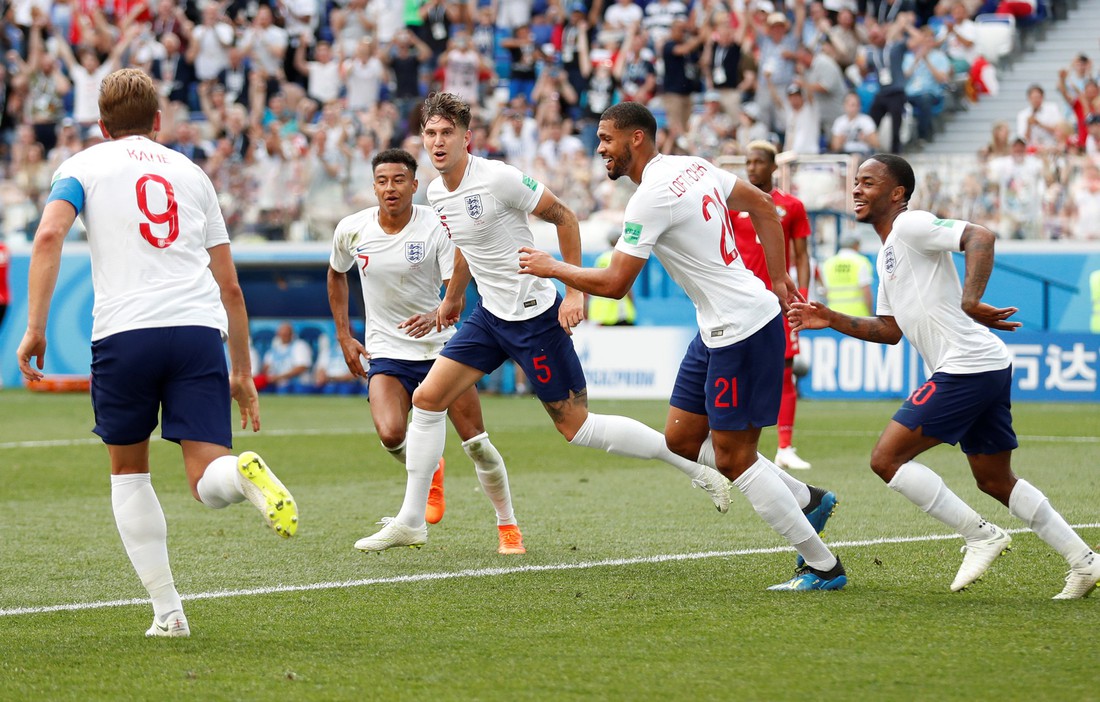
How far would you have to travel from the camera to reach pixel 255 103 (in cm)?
2655

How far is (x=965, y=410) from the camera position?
648cm

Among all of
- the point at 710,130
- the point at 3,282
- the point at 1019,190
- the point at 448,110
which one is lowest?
the point at 3,282

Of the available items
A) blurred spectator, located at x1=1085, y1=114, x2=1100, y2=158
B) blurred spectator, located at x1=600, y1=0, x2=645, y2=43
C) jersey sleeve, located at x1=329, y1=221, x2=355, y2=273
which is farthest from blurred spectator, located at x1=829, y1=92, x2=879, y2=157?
jersey sleeve, located at x1=329, y1=221, x2=355, y2=273

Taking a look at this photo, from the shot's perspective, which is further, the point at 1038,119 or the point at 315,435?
the point at 1038,119

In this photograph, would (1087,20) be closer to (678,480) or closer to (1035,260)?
(1035,260)

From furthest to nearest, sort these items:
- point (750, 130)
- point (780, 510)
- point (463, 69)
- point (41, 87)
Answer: point (41, 87) < point (463, 69) < point (750, 130) < point (780, 510)

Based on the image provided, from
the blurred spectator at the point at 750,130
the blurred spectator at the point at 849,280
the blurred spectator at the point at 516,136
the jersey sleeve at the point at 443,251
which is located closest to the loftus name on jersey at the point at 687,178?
the jersey sleeve at the point at 443,251

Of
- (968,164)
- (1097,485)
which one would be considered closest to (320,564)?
(1097,485)

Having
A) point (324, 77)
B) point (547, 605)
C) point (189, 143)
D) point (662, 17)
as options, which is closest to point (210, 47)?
point (324, 77)

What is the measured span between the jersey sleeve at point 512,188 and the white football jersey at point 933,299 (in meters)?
2.02

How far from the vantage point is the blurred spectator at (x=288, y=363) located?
2311cm

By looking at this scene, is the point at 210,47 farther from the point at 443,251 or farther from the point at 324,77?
the point at 443,251

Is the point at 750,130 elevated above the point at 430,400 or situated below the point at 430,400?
above

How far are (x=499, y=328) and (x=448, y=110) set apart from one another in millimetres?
1155
